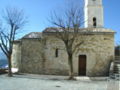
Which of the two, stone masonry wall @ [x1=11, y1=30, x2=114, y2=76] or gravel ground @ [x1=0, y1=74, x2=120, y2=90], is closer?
gravel ground @ [x1=0, y1=74, x2=120, y2=90]

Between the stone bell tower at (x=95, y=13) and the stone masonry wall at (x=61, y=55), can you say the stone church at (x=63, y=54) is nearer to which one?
the stone masonry wall at (x=61, y=55)

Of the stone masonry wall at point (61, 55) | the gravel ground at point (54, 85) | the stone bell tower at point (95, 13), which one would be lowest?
the gravel ground at point (54, 85)

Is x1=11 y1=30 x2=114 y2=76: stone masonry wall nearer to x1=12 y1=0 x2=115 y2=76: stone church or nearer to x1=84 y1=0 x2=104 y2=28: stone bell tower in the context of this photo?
x1=12 y1=0 x2=115 y2=76: stone church

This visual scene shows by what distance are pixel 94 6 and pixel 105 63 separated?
9.25 meters

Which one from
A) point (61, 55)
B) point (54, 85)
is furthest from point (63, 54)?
point (54, 85)

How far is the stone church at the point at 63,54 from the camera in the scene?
18906 mm

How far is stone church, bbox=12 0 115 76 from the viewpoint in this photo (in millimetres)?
18906

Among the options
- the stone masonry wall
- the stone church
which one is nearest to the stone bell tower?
the stone church

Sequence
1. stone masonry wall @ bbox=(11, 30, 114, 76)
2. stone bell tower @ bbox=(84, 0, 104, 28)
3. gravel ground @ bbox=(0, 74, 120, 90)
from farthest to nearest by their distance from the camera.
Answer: stone bell tower @ bbox=(84, 0, 104, 28) < stone masonry wall @ bbox=(11, 30, 114, 76) < gravel ground @ bbox=(0, 74, 120, 90)

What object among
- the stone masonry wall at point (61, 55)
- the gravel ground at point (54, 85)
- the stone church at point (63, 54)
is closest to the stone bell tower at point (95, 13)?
the stone church at point (63, 54)

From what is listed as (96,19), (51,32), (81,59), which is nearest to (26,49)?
(51,32)

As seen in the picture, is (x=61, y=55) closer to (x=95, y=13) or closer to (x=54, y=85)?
(x=54, y=85)

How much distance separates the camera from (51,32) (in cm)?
1995

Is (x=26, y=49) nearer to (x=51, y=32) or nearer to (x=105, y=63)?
(x=51, y=32)
